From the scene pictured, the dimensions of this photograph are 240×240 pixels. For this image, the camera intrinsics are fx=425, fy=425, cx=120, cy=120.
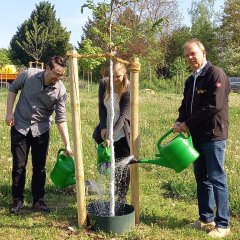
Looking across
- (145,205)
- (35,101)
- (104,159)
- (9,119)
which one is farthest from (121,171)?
(9,119)

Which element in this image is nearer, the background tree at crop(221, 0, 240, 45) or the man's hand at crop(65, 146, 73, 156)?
the man's hand at crop(65, 146, 73, 156)

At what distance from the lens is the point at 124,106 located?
4.30 metres

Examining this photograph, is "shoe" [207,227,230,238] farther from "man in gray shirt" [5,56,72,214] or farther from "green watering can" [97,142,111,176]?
"man in gray shirt" [5,56,72,214]

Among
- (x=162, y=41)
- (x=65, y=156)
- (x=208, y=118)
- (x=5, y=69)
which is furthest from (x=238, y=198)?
(x=162, y=41)

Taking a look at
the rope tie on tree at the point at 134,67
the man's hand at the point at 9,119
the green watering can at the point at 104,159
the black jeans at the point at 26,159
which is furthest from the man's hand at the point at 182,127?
the man's hand at the point at 9,119

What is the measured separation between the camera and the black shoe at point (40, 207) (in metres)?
4.62

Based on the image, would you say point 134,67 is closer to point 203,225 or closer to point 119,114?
point 119,114

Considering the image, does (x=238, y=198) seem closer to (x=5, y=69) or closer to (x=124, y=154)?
(x=124, y=154)

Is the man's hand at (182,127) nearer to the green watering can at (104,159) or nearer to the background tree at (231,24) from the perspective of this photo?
the green watering can at (104,159)

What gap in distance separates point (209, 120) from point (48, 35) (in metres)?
37.4

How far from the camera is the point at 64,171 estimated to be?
172 inches

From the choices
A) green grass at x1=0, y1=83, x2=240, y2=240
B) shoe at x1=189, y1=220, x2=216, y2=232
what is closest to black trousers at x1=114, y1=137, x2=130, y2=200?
green grass at x1=0, y1=83, x2=240, y2=240

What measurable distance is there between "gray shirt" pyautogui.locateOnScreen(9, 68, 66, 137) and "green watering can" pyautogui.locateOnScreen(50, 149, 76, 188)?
1.25 ft

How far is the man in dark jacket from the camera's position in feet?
11.9
